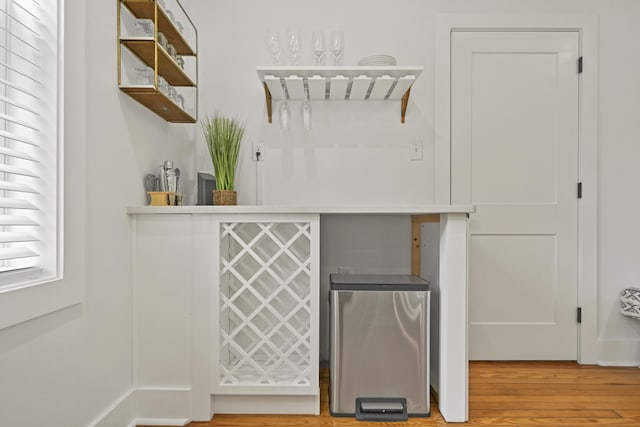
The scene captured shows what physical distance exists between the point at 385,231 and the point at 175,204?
3.92 ft

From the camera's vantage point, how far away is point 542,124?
96.3 inches

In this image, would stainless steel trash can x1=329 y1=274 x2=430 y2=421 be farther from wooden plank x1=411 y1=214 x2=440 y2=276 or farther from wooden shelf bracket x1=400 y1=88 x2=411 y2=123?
wooden shelf bracket x1=400 y1=88 x2=411 y2=123

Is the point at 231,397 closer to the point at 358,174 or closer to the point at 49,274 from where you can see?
the point at 49,274

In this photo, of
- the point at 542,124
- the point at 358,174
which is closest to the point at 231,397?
the point at 358,174

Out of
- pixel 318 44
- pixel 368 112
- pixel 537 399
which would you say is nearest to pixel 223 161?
pixel 318 44

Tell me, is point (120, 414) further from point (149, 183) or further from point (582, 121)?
point (582, 121)

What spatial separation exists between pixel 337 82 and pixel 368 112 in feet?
1.21

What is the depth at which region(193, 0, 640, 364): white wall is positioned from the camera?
7.92 feet

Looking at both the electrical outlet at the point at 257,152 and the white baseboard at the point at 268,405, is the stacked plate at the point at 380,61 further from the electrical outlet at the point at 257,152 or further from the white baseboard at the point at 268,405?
the white baseboard at the point at 268,405

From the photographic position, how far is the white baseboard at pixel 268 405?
5.82ft

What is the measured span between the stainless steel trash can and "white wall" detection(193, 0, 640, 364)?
0.70m

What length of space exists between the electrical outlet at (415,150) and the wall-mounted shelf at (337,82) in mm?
247

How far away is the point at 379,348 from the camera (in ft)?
5.68

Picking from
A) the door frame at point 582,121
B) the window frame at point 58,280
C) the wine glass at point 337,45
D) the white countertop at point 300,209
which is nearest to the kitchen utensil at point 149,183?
the white countertop at point 300,209
